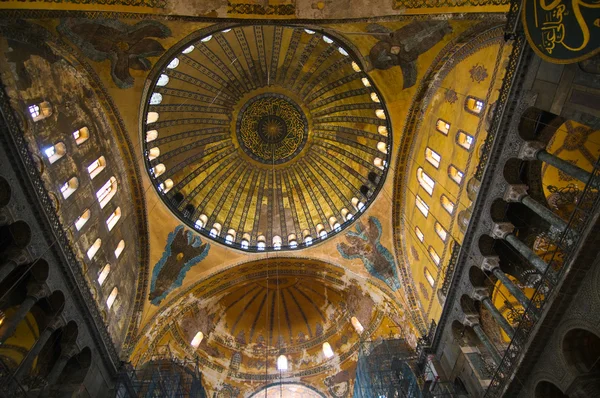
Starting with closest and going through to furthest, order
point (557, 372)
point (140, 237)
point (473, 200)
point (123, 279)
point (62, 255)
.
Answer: point (557, 372)
point (62, 255)
point (473, 200)
point (123, 279)
point (140, 237)

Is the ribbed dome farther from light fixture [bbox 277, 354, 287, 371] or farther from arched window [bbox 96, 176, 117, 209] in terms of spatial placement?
light fixture [bbox 277, 354, 287, 371]

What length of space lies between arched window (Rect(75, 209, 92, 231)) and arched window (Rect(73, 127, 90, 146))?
2095 mm

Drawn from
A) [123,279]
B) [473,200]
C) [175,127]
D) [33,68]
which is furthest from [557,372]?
[175,127]

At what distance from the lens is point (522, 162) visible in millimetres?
9758

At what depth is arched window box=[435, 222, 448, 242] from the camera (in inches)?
494

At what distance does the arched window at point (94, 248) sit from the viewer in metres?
11.6

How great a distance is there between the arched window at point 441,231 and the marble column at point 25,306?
11807 mm

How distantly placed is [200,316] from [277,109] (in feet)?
33.8

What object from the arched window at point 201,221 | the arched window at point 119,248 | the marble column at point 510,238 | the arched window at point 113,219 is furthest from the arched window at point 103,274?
the marble column at point 510,238

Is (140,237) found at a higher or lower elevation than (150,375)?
higher

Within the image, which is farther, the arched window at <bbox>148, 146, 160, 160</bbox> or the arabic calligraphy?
the arched window at <bbox>148, 146, 160, 160</bbox>

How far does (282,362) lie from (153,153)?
1141 centimetres

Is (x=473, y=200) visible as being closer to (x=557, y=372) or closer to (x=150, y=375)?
(x=557, y=372)

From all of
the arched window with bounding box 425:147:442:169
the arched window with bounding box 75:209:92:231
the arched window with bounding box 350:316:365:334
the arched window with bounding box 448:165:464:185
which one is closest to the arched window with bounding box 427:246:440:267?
the arched window with bounding box 448:165:464:185
